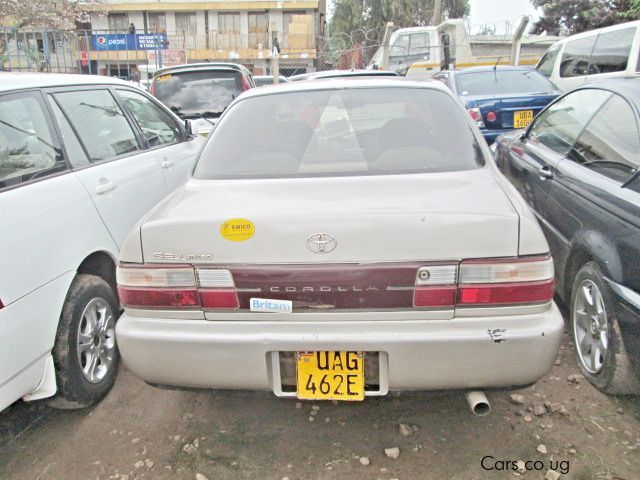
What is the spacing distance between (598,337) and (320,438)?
→ 1.50 m

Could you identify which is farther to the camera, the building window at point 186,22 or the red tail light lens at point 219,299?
the building window at point 186,22

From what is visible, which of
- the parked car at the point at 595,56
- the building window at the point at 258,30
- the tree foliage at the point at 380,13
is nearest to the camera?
the parked car at the point at 595,56

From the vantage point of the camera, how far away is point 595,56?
8.59 meters

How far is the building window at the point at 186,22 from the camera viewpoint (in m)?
31.4

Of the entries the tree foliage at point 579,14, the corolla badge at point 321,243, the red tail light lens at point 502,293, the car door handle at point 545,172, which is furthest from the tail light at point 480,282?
the tree foliage at point 579,14

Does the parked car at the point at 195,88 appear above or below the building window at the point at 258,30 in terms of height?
below

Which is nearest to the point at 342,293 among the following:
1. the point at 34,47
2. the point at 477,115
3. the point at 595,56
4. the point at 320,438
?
the point at 320,438

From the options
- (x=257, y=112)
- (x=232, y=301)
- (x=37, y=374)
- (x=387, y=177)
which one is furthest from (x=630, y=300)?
(x=37, y=374)

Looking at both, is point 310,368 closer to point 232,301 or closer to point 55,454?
point 232,301

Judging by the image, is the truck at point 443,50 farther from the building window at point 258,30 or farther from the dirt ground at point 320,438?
the building window at point 258,30

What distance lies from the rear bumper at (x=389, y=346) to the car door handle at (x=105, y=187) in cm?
117

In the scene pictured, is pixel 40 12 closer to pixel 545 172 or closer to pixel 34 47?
pixel 34 47

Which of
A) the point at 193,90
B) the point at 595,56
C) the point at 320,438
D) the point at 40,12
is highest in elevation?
the point at 40,12

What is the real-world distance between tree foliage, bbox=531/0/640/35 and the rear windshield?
61.0 feet
